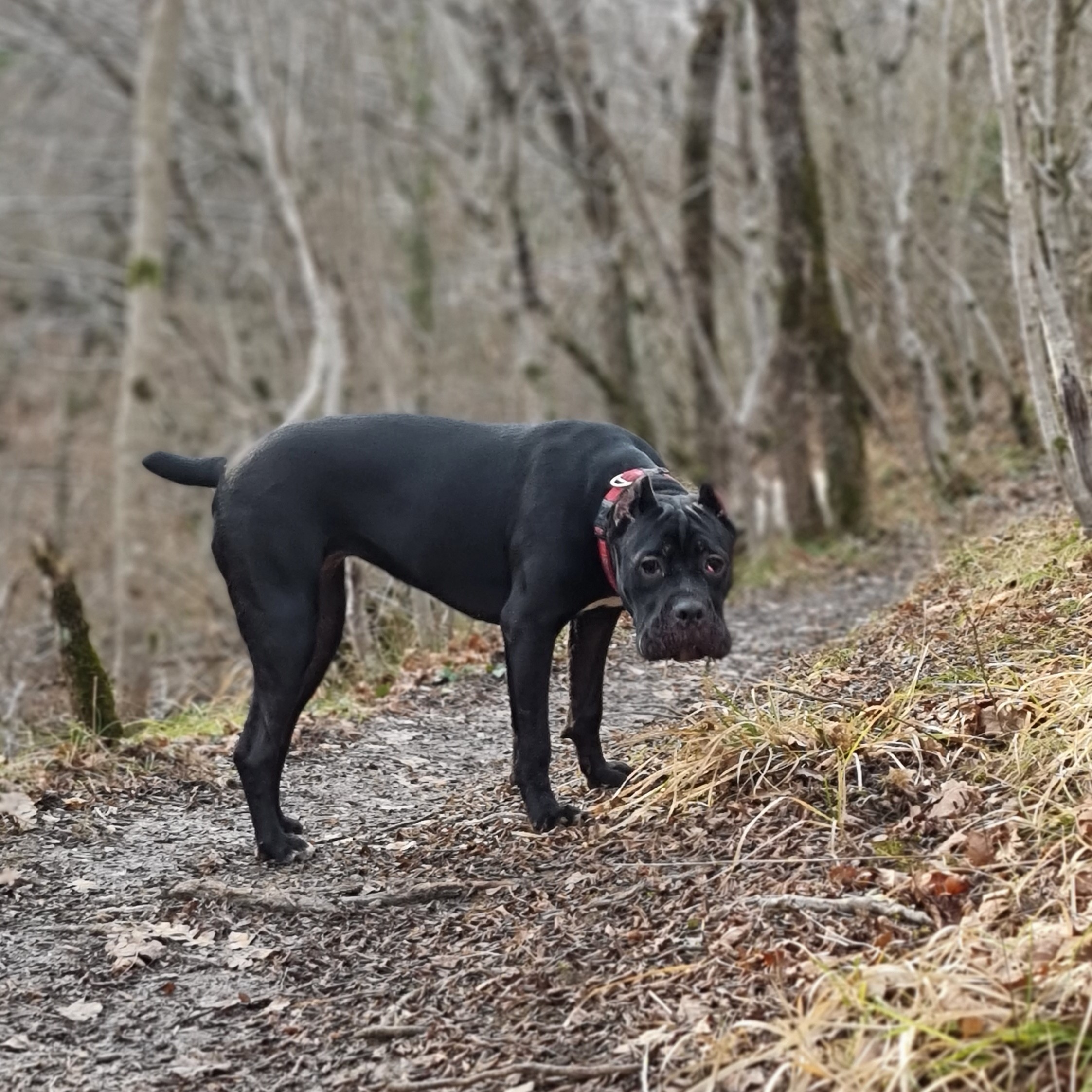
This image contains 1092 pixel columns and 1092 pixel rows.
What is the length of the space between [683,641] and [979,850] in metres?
1.09

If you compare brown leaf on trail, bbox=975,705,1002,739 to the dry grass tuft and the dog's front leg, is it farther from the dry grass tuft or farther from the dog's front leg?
the dog's front leg

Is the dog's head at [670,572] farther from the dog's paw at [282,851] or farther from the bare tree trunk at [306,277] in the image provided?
the bare tree trunk at [306,277]

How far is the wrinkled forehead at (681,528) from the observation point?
15.0 ft

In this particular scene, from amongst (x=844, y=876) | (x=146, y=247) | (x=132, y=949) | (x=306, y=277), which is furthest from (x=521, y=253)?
(x=844, y=876)

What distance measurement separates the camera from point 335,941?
4609 mm

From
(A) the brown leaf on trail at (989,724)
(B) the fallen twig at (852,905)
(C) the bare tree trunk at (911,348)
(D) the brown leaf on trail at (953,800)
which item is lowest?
(B) the fallen twig at (852,905)

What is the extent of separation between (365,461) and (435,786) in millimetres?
1732

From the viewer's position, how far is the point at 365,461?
5262 mm

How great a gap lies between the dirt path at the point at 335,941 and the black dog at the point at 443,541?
1.32 feet

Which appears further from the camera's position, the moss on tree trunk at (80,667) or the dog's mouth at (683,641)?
the moss on tree trunk at (80,667)

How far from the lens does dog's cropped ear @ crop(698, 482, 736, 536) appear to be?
474 cm

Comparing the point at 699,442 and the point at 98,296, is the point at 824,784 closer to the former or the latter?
the point at 699,442

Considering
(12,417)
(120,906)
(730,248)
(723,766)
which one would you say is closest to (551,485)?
(723,766)

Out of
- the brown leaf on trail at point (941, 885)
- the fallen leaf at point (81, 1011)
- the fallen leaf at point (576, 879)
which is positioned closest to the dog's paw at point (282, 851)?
the fallen leaf at point (81, 1011)
